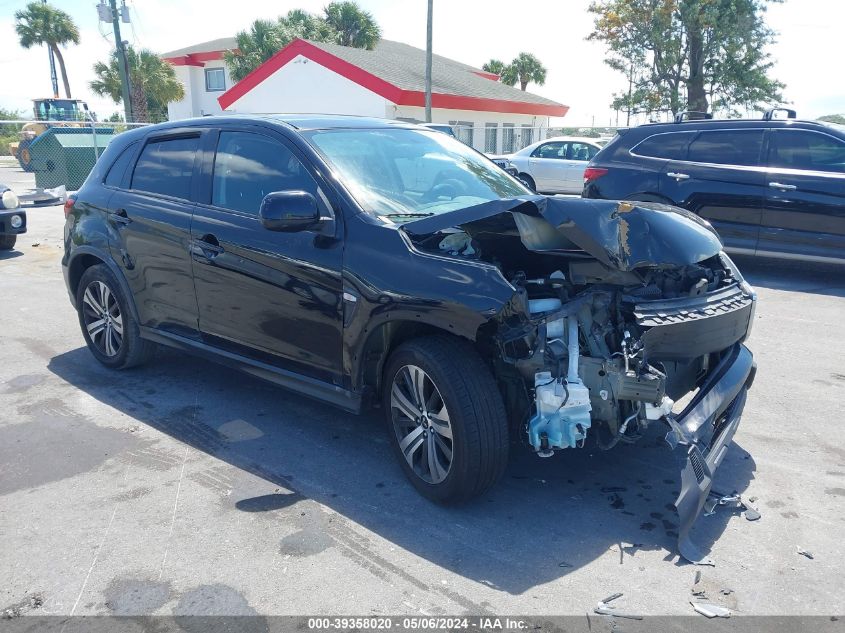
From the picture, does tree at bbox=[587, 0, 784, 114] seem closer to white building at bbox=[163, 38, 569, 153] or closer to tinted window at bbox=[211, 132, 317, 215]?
white building at bbox=[163, 38, 569, 153]

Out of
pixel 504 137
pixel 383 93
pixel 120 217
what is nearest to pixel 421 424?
pixel 120 217

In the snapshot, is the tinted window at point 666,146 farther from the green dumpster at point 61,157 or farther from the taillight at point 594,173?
the green dumpster at point 61,157

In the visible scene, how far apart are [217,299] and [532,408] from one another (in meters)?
2.16

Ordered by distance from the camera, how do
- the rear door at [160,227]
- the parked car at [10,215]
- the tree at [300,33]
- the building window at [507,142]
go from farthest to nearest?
1. the tree at [300,33]
2. the building window at [507,142]
3. the parked car at [10,215]
4. the rear door at [160,227]

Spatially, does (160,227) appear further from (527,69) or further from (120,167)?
(527,69)

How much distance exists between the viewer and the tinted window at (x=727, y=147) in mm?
8582

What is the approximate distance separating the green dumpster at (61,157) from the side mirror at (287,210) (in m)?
17.5

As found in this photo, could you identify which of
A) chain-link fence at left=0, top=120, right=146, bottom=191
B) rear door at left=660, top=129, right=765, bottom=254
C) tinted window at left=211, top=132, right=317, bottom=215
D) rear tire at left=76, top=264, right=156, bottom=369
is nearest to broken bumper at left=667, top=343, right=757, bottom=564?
tinted window at left=211, top=132, right=317, bottom=215

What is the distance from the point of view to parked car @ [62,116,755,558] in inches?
129

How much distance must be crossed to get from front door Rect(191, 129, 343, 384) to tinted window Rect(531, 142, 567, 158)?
13761 mm

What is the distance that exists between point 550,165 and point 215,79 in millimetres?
34949

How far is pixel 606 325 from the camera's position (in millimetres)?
3426

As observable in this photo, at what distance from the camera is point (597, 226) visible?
3.40m

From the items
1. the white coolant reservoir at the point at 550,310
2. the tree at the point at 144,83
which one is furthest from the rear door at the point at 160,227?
the tree at the point at 144,83
